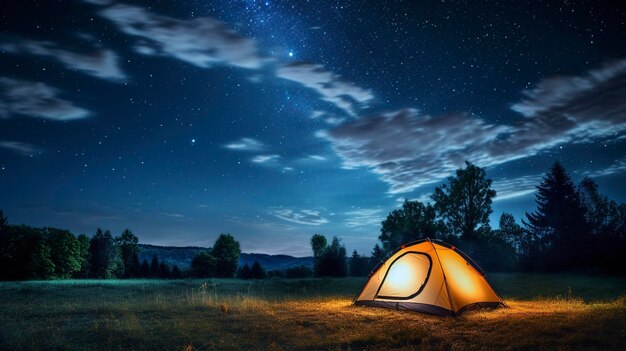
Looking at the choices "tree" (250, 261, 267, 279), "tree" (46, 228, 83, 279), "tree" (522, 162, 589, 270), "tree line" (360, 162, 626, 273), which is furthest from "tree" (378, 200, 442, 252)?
"tree" (46, 228, 83, 279)

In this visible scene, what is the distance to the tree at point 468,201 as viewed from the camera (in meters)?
50.8

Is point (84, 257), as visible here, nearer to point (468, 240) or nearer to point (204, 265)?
point (204, 265)

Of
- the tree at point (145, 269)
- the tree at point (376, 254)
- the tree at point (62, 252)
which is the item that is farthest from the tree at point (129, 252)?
the tree at point (376, 254)

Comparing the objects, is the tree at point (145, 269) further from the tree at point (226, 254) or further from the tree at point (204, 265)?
the tree at point (226, 254)

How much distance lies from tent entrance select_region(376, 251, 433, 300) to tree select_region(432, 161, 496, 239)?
4116cm

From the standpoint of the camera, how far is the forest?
121ft

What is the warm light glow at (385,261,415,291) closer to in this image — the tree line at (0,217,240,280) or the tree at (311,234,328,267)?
the tree line at (0,217,240,280)

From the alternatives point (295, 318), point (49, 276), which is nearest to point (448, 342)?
point (295, 318)

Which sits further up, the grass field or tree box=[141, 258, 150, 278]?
the grass field

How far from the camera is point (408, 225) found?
5509 centimetres

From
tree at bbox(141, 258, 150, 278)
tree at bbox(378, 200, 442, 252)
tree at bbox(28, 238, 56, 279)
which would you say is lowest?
tree at bbox(141, 258, 150, 278)

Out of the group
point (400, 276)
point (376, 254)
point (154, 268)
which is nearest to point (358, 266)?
point (376, 254)

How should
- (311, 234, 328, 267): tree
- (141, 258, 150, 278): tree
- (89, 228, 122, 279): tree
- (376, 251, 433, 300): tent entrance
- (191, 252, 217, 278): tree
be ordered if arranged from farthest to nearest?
1. (311, 234, 328, 267): tree
2. (141, 258, 150, 278): tree
3. (191, 252, 217, 278): tree
4. (89, 228, 122, 279): tree
5. (376, 251, 433, 300): tent entrance

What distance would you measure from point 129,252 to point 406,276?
85.1 m
